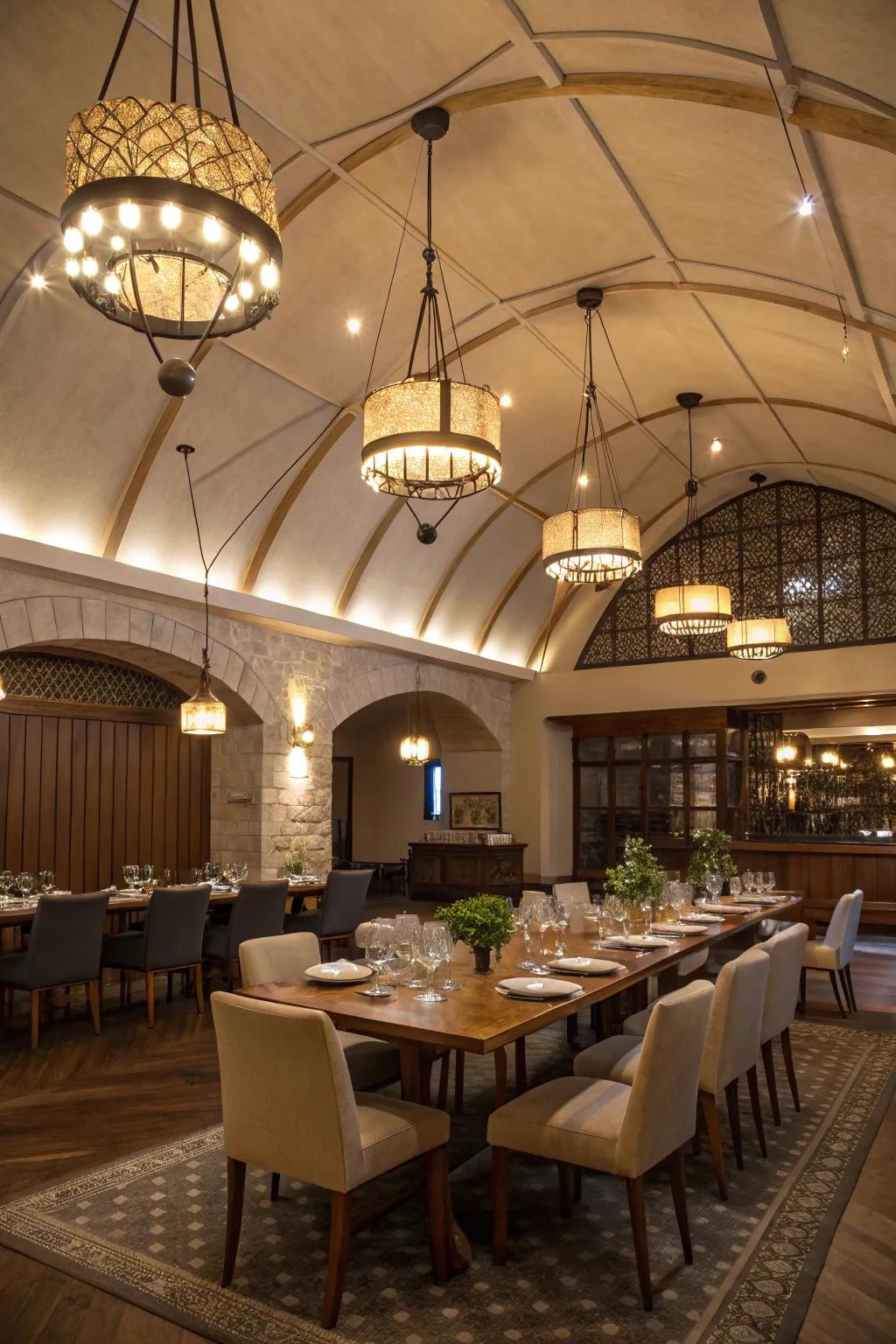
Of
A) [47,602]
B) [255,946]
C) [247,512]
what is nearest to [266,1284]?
[255,946]

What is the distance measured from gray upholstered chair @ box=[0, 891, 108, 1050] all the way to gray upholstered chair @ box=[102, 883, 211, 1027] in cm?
35

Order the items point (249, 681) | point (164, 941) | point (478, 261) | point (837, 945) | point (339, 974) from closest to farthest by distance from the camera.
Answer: point (339, 974) → point (837, 945) → point (164, 941) → point (478, 261) → point (249, 681)

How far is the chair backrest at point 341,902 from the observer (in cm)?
767

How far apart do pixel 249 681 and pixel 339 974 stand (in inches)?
223

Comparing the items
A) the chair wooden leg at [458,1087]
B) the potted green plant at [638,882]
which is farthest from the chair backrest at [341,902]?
the chair wooden leg at [458,1087]

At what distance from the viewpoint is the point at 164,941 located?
21.1 ft

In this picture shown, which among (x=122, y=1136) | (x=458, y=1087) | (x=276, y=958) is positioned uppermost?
(x=276, y=958)

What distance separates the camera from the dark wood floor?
9.12 feet

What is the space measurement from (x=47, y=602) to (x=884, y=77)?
630 cm

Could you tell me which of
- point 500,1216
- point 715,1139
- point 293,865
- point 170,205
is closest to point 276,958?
point 500,1216

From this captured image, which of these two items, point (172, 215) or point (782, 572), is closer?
point (172, 215)

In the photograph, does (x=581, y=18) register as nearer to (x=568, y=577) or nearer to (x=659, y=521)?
(x=568, y=577)

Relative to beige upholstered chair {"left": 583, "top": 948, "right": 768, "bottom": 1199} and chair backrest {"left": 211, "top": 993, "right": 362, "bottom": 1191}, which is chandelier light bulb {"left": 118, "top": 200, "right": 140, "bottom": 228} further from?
beige upholstered chair {"left": 583, "top": 948, "right": 768, "bottom": 1199}

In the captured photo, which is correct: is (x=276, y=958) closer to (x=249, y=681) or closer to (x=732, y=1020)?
(x=732, y=1020)
